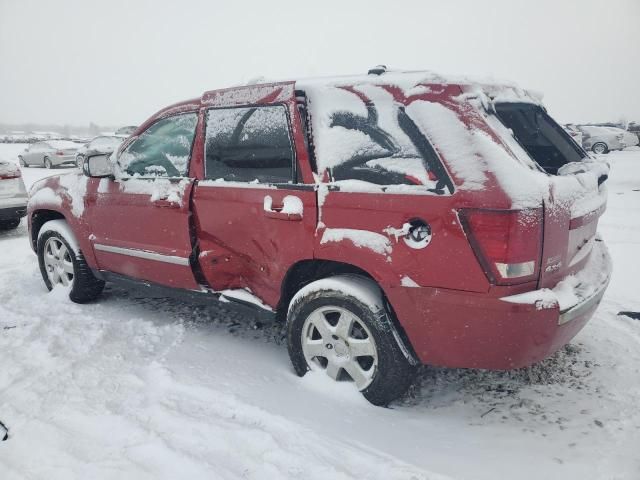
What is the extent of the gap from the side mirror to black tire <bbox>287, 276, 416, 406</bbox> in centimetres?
206

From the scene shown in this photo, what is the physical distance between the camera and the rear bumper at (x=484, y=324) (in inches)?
89.9

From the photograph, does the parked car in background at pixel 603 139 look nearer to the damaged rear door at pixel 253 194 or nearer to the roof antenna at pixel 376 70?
the roof antenna at pixel 376 70

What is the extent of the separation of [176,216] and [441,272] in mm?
2000

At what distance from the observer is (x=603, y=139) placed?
23672mm

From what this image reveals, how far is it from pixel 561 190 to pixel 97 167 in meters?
3.35

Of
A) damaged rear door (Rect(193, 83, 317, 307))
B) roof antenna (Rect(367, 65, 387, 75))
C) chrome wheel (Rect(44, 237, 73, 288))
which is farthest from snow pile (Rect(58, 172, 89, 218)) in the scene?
roof antenna (Rect(367, 65, 387, 75))

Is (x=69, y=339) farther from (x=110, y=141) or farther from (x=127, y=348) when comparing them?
(x=110, y=141)

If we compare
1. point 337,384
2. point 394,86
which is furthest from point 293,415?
point 394,86

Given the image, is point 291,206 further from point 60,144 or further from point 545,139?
point 60,144

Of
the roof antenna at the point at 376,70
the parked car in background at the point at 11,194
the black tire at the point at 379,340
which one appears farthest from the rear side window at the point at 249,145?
the parked car in background at the point at 11,194

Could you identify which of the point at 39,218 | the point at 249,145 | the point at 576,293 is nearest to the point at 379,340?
the point at 576,293

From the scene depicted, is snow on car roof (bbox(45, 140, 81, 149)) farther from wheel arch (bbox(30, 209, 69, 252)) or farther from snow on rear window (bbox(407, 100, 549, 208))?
snow on rear window (bbox(407, 100, 549, 208))

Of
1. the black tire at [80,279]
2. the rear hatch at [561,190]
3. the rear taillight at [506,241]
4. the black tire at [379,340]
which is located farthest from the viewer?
the black tire at [80,279]

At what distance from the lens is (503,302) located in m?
2.27
